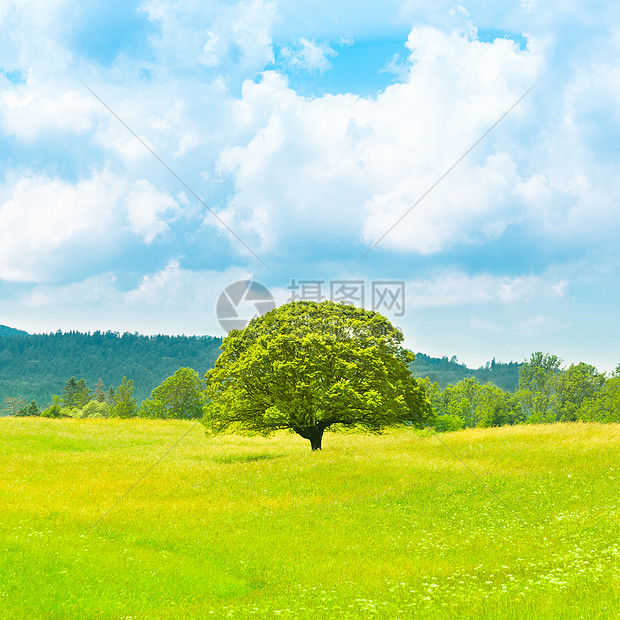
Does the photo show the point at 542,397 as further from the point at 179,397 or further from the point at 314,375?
the point at 314,375

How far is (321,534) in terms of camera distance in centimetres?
1720

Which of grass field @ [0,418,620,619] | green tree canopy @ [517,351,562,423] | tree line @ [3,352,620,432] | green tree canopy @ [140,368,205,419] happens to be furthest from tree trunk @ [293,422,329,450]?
green tree canopy @ [517,351,562,423]

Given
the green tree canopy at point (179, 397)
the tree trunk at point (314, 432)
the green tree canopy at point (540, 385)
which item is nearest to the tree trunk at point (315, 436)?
the tree trunk at point (314, 432)

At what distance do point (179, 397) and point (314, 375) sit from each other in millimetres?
75994

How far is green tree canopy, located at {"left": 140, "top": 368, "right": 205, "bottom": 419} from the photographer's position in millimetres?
98812

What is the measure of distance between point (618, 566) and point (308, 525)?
1022cm

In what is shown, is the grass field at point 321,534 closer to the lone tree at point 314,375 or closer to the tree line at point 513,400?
the lone tree at point 314,375

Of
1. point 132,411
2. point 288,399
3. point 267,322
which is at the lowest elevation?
point 132,411

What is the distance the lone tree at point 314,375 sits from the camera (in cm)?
3044

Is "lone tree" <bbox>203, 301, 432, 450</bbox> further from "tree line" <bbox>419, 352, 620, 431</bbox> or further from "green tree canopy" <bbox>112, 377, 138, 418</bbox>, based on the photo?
"green tree canopy" <bbox>112, 377, 138, 418</bbox>

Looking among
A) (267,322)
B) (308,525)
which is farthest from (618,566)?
(267,322)

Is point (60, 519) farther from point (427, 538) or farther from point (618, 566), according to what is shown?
point (618, 566)

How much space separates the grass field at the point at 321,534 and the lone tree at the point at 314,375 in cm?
266

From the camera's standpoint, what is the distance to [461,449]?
32.7 meters
